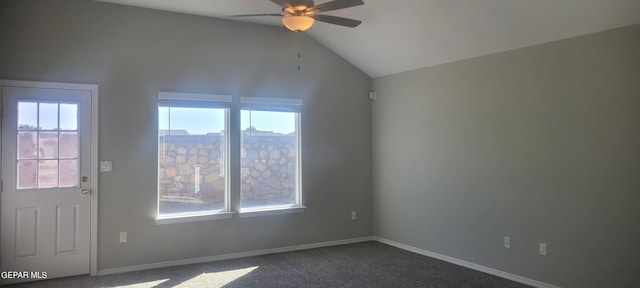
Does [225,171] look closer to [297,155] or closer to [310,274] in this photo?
[297,155]

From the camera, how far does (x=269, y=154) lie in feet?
17.2

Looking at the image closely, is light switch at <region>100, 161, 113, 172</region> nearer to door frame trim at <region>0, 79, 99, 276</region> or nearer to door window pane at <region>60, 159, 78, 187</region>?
door frame trim at <region>0, 79, 99, 276</region>

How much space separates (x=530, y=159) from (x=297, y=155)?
2.78 m

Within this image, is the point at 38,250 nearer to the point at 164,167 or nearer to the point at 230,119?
the point at 164,167

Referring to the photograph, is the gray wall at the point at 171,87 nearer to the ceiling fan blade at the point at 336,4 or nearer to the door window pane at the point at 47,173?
the door window pane at the point at 47,173

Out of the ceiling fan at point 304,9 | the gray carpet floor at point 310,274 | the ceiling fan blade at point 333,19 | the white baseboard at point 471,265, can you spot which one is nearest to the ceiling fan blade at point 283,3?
the ceiling fan at point 304,9

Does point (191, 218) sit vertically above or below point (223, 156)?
below

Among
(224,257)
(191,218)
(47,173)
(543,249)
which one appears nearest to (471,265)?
(543,249)

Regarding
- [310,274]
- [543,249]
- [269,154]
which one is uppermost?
[269,154]

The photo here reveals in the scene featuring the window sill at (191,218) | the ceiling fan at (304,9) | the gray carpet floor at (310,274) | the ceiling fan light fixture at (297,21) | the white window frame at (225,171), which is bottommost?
the gray carpet floor at (310,274)

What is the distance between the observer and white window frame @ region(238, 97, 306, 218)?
5.02 meters

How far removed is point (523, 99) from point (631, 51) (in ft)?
3.10

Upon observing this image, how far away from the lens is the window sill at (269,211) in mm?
4977

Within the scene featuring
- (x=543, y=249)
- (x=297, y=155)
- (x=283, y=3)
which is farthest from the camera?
(x=297, y=155)
